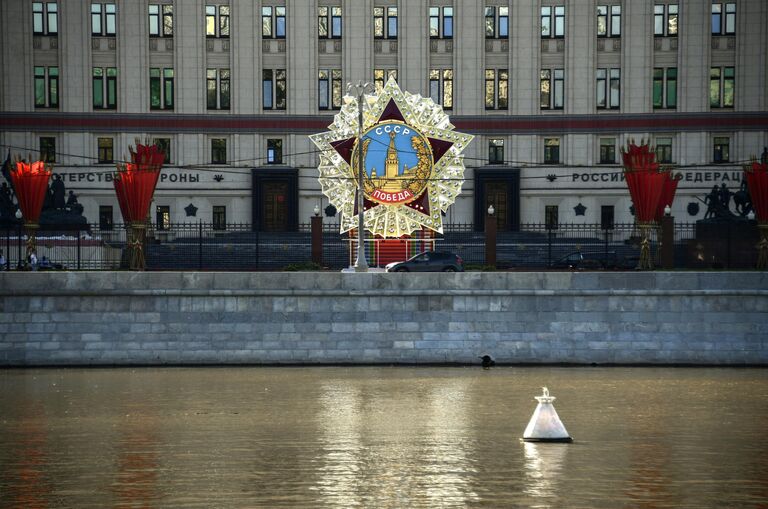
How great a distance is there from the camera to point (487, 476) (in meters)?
19.3

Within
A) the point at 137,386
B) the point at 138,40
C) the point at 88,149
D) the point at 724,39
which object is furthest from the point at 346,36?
the point at 137,386

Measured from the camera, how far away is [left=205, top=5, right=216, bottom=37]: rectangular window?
6838 centimetres

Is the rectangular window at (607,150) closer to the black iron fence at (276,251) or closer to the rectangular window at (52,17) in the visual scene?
the black iron fence at (276,251)

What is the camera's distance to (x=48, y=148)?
68.8 meters

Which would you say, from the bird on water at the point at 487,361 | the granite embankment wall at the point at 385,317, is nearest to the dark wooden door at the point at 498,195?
the granite embankment wall at the point at 385,317

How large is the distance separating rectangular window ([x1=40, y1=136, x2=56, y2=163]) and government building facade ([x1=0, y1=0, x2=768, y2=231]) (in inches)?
2.9

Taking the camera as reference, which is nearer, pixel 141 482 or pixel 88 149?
pixel 141 482

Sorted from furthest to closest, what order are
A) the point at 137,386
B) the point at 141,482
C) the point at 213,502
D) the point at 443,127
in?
A: the point at 443,127, the point at 137,386, the point at 141,482, the point at 213,502

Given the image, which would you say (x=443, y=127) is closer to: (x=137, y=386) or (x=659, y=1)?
(x=137, y=386)

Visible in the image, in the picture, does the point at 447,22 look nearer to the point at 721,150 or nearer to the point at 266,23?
the point at 266,23

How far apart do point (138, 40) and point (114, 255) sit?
24703 millimetres

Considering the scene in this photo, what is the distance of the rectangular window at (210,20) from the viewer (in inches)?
2692

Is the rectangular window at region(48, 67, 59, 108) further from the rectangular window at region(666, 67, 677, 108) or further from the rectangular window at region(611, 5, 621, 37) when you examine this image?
the rectangular window at region(666, 67, 677, 108)

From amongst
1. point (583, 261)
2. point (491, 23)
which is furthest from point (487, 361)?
point (491, 23)
